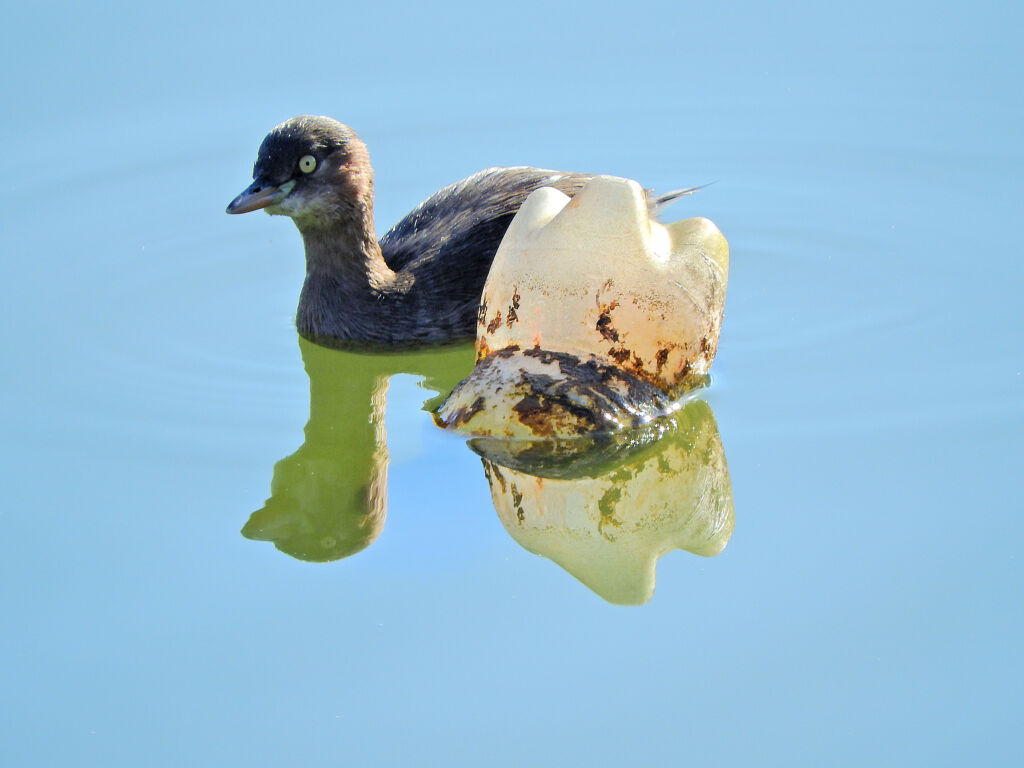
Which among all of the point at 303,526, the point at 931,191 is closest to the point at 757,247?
the point at 931,191

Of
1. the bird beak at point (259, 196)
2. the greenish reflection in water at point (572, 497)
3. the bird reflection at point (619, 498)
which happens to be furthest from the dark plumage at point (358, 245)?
the bird reflection at point (619, 498)

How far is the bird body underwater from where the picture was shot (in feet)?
23.1

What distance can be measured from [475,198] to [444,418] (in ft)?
5.02

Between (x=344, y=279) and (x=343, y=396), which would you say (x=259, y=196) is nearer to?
(x=344, y=279)

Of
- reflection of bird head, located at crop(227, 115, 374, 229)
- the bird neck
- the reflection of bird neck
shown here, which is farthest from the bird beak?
the reflection of bird neck

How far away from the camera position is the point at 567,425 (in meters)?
5.89

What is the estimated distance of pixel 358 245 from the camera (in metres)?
7.24

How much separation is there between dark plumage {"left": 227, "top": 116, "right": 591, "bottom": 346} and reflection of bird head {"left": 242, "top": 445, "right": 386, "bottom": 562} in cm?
109

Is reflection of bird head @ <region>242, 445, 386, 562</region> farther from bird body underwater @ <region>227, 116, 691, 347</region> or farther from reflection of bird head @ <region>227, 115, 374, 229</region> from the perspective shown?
reflection of bird head @ <region>227, 115, 374, 229</region>

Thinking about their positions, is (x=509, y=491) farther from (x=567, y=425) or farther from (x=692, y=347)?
(x=692, y=347)

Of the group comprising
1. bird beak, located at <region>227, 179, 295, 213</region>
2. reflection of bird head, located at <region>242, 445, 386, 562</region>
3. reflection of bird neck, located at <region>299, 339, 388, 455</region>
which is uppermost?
bird beak, located at <region>227, 179, 295, 213</region>

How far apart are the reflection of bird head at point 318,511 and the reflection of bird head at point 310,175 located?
1376 millimetres

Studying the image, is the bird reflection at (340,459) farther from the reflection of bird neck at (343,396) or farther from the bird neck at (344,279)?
the bird neck at (344,279)

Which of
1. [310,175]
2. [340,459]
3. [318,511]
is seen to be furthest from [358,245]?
[318,511]
